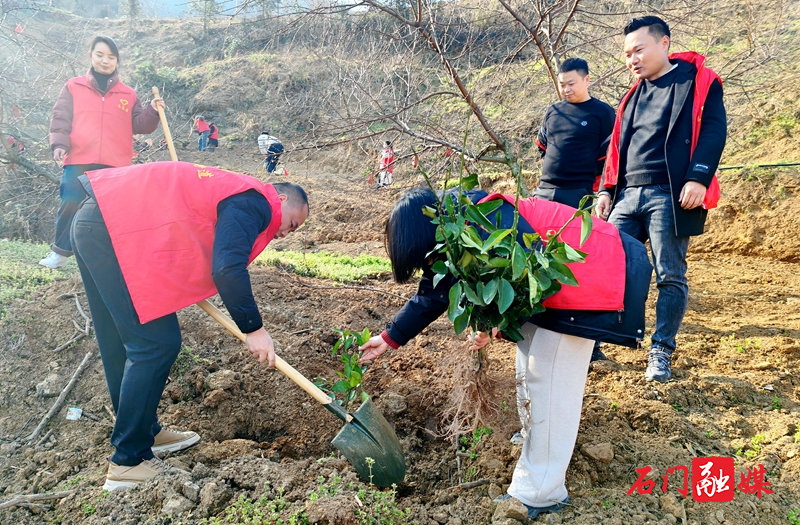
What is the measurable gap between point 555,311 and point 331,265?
393cm

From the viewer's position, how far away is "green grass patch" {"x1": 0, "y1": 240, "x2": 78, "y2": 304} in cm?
383

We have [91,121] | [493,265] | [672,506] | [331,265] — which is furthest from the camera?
[331,265]

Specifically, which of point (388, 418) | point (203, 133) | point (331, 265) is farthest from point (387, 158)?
point (203, 133)

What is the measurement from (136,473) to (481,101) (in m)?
4.25

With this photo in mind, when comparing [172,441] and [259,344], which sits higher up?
[259,344]

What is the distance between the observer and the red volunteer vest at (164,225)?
206cm

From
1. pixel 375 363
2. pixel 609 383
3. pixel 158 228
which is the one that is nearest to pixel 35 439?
pixel 158 228

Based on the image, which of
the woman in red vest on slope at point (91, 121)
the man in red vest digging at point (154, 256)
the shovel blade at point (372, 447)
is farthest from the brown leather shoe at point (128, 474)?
the woman in red vest on slope at point (91, 121)

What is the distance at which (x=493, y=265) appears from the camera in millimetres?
1754

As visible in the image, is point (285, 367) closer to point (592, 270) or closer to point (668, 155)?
point (592, 270)

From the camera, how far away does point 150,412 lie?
2.19 metres

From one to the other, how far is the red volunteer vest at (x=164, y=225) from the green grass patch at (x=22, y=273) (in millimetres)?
2317

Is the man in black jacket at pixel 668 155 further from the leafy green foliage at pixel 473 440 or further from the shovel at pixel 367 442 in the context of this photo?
the shovel at pixel 367 442

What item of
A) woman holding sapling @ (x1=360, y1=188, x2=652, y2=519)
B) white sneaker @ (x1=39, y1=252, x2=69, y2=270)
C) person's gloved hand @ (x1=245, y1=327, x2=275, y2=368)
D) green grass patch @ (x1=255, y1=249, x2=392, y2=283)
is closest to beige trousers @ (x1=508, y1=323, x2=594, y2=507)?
woman holding sapling @ (x1=360, y1=188, x2=652, y2=519)
